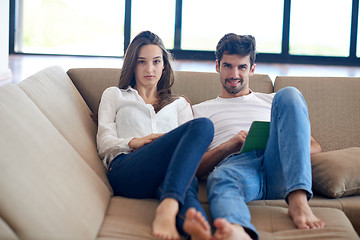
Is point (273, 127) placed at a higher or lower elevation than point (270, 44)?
lower

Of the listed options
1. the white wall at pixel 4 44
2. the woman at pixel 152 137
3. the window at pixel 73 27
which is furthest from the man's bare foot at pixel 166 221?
the window at pixel 73 27

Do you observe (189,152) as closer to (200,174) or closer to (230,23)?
(200,174)

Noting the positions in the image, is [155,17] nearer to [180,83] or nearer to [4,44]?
[4,44]

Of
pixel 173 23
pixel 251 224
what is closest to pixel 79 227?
pixel 251 224

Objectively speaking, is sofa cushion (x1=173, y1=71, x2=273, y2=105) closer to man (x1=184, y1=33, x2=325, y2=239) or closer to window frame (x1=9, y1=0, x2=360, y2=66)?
man (x1=184, y1=33, x2=325, y2=239)

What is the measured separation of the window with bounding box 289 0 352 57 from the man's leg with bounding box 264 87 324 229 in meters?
5.42

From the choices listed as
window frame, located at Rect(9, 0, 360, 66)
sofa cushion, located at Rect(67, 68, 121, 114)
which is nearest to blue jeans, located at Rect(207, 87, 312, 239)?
sofa cushion, located at Rect(67, 68, 121, 114)

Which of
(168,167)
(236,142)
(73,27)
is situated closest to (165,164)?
(168,167)

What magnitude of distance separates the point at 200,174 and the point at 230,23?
532 cm

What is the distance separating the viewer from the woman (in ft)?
5.26

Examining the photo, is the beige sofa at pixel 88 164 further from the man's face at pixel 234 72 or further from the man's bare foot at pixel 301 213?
the man's face at pixel 234 72

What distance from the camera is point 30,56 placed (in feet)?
22.9

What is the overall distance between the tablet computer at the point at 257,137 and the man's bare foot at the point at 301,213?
34 centimetres

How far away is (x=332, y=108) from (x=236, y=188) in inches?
34.3
